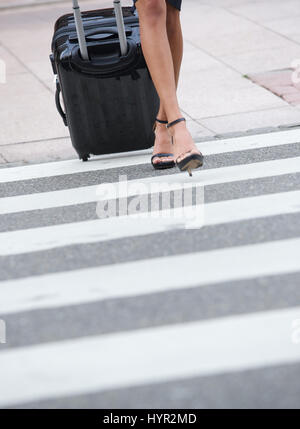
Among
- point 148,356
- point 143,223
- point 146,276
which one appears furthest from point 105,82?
point 148,356

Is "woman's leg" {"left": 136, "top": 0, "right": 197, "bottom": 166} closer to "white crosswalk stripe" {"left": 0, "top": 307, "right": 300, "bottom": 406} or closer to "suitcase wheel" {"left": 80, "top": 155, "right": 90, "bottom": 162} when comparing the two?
"suitcase wheel" {"left": 80, "top": 155, "right": 90, "bottom": 162}

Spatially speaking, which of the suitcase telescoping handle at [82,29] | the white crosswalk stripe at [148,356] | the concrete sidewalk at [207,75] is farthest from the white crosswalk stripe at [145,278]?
the concrete sidewalk at [207,75]

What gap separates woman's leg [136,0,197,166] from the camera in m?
4.38

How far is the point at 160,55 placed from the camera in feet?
14.6

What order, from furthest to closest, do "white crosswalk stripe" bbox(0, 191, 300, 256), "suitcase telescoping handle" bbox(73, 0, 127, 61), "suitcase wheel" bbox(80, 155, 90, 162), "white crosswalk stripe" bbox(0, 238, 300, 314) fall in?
"suitcase wheel" bbox(80, 155, 90, 162), "suitcase telescoping handle" bbox(73, 0, 127, 61), "white crosswalk stripe" bbox(0, 191, 300, 256), "white crosswalk stripe" bbox(0, 238, 300, 314)

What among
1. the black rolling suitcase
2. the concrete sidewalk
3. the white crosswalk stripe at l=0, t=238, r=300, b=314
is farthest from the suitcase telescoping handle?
the white crosswalk stripe at l=0, t=238, r=300, b=314

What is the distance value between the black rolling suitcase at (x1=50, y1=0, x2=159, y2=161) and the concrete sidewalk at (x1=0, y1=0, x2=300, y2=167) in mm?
586

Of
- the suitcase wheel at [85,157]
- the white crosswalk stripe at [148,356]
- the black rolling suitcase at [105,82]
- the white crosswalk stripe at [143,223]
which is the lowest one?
the white crosswalk stripe at [148,356]

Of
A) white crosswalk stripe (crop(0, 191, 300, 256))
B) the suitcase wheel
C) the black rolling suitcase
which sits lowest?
white crosswalk stripe (crop(0, 191, 300, 256))

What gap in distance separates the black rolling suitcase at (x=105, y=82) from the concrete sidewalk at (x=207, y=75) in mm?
586

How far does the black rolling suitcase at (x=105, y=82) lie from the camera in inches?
185

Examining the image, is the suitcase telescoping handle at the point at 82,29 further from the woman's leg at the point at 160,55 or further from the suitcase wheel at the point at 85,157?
the suitcase wheel at the point at 85,157

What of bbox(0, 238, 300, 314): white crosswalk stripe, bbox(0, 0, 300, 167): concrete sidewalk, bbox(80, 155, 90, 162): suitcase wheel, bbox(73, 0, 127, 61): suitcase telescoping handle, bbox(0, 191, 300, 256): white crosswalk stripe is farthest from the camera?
bbox(0, 0, 300, 167): concrete sidewalk

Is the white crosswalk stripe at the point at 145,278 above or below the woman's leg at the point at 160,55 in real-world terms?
below
